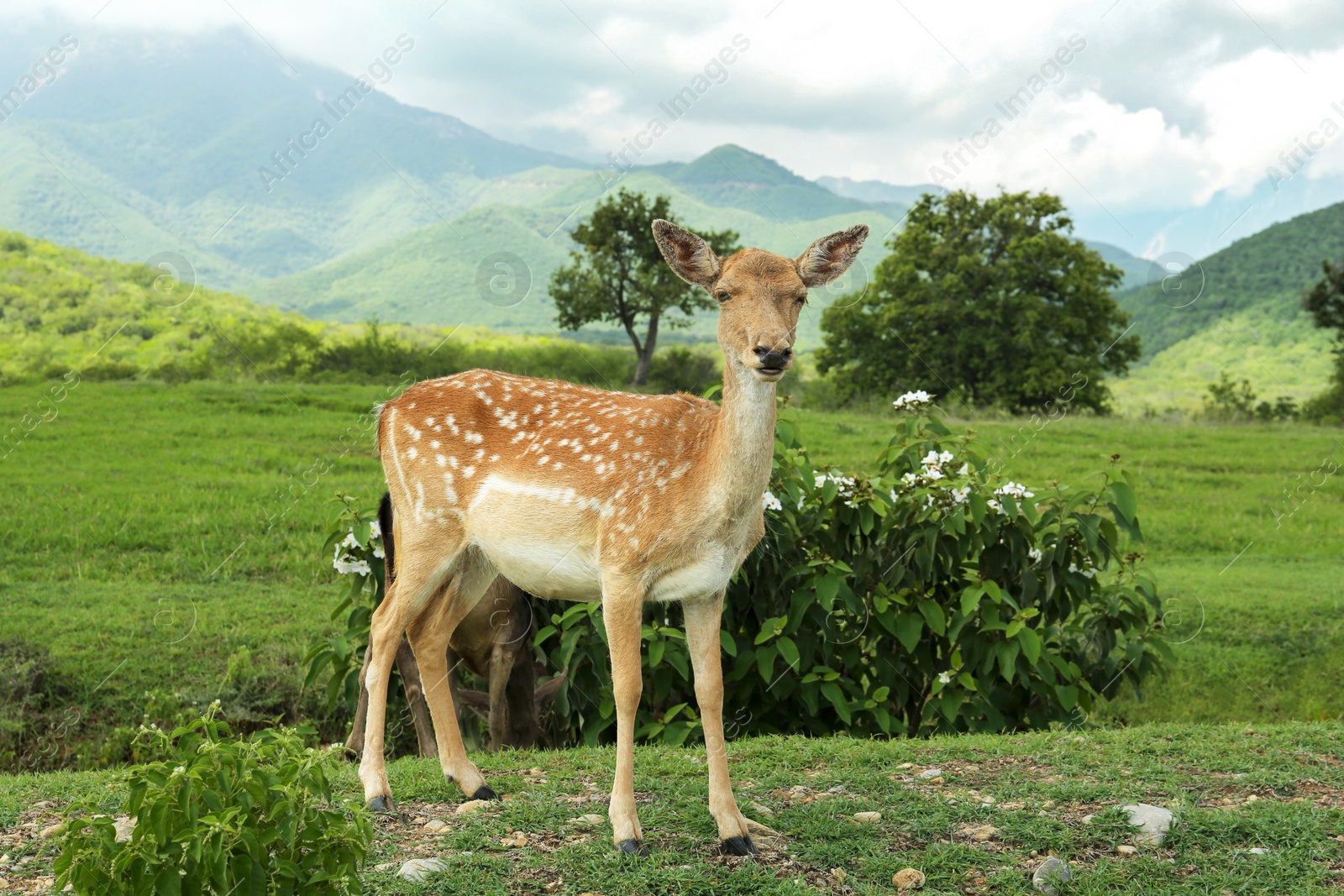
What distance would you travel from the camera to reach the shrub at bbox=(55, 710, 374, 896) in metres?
3.17

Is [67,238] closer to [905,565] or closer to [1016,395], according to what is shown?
[1016,395]

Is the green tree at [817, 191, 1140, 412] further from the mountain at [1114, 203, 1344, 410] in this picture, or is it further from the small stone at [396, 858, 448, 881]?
the small stone at [396, 858, 448, 881]

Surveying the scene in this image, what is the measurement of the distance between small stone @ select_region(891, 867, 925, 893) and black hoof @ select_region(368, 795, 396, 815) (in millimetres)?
2359

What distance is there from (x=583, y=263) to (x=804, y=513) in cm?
3247

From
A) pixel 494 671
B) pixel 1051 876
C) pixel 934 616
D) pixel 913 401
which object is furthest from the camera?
pixel 913 401

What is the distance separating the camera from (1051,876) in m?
4.55

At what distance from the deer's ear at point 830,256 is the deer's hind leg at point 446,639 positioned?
2327 millimetres

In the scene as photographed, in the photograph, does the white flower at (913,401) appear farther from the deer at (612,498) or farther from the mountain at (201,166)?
the mountain at (201,166)

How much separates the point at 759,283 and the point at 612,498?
123cm

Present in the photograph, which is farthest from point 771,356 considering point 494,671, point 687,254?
point 494,671

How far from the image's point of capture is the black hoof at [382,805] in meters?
5.28

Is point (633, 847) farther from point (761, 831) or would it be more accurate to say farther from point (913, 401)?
point (913, 401)

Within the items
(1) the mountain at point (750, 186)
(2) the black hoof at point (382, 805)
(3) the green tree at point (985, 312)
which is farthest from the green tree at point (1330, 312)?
(1) the mountain at point (750, 186)

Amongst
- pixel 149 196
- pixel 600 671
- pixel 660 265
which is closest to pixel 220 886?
pixel 600 671
